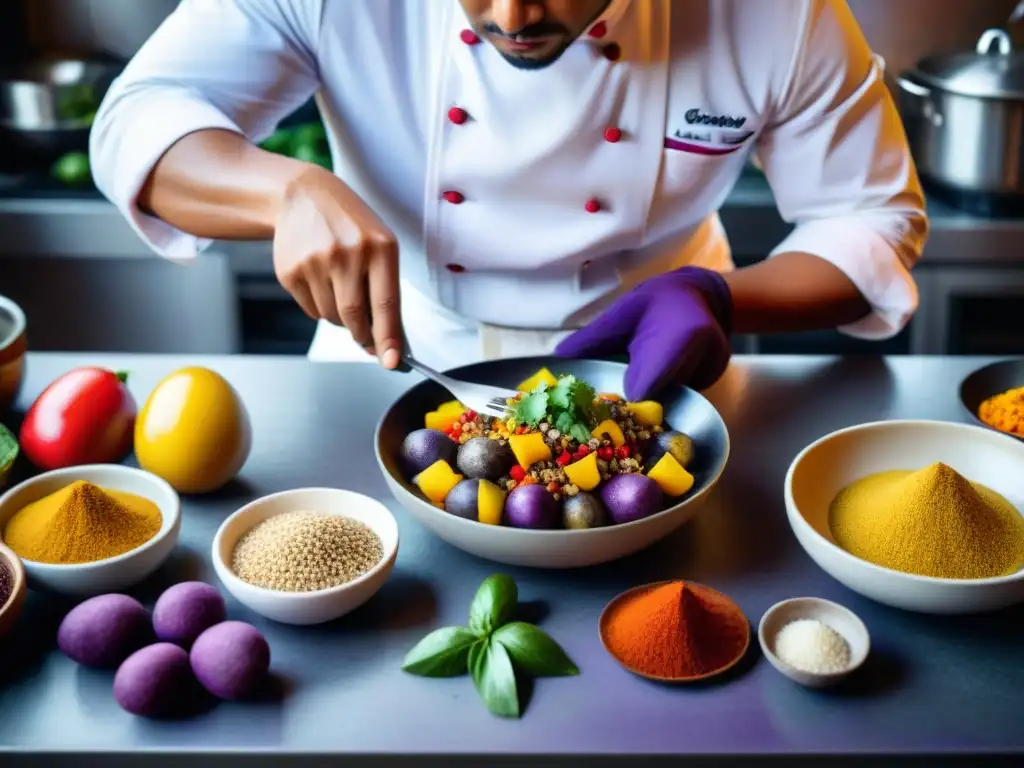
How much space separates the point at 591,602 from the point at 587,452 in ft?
0.48

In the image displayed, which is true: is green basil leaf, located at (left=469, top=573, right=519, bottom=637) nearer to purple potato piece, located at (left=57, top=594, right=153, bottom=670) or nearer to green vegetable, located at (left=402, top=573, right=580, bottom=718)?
green vegetable, located at (left=402, top=573, right=580, bottom=718)

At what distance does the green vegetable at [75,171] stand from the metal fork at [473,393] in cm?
160

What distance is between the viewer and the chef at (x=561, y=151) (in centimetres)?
136

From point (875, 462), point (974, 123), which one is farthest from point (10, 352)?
point (974, 123)

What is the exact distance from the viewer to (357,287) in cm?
115

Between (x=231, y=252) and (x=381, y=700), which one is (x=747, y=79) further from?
(x=231, y=252)

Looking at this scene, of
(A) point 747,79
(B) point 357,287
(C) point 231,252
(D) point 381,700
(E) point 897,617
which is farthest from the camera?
(C) point 231,252

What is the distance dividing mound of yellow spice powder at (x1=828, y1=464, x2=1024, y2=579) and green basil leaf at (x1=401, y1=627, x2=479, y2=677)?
37 cm

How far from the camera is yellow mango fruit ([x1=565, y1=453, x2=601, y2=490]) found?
102 cm

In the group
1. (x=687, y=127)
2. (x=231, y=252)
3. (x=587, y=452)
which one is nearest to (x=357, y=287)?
(x=587, y=452)

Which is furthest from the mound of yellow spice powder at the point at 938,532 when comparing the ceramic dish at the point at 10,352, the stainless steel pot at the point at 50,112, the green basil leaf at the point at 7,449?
the stainless steel pot at the point at 50,112

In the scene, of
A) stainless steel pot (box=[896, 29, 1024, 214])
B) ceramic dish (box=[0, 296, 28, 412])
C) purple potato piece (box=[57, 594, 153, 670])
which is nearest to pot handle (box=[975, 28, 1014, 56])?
stainless steel pot (box=[896, 29, 1024, 214])

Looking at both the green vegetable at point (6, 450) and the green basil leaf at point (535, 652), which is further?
the green vegetable at point (6, 450)

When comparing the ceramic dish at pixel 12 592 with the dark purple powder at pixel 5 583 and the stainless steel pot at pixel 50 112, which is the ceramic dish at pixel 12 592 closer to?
the dark purple powder at pixel 5 583
